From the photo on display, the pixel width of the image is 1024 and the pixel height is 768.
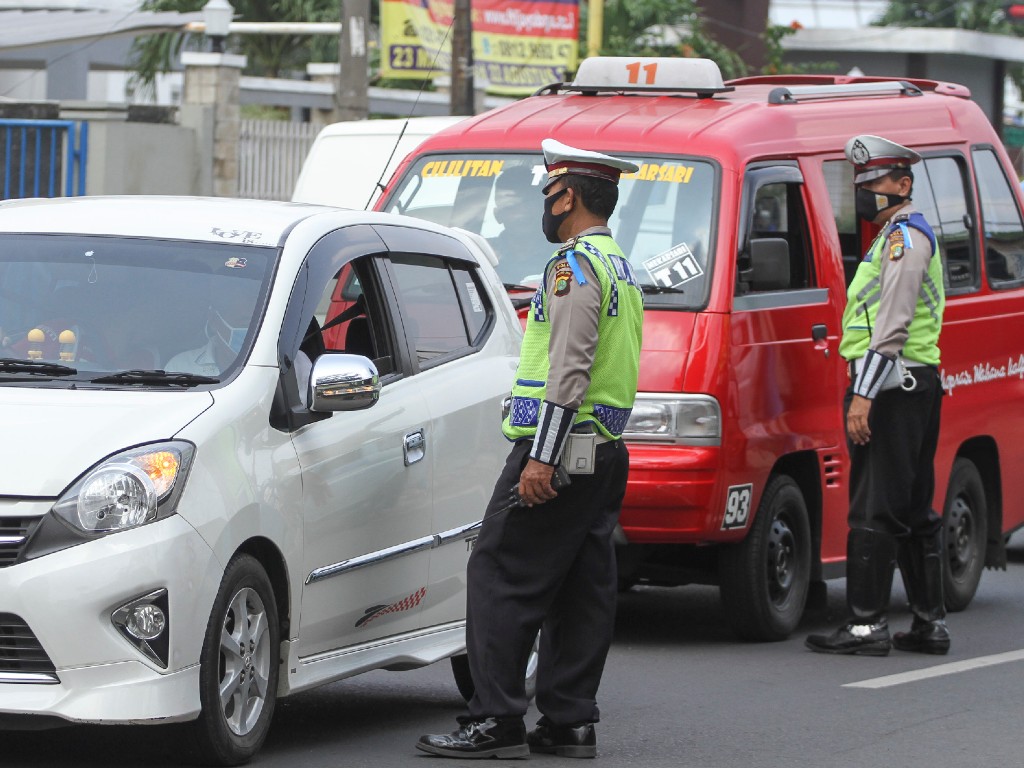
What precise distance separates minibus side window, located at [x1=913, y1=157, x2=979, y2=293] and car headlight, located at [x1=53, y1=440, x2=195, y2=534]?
558 centimetres

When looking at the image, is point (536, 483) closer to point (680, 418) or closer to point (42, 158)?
point (680, 418)

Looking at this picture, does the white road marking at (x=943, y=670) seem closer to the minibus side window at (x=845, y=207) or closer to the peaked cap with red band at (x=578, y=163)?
the minibus side window at (x=845, y=207)

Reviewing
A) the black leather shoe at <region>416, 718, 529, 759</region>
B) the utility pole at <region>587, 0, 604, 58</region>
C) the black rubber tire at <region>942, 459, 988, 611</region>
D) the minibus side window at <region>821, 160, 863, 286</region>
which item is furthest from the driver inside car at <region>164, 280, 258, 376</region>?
the utility pole at <region>587, 0, 604, 58</region>

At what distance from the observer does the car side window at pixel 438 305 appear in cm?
687

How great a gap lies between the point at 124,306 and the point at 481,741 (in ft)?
5.58

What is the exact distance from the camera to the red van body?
8578mm

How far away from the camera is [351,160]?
15055 millimetres

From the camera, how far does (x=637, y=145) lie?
364 inches

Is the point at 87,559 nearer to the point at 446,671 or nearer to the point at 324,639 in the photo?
the point at 324,639

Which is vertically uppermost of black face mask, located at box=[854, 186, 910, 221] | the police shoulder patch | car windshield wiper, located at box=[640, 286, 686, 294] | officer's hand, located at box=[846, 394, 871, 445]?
black face mask, located at box=[854, 186, 910, 221]

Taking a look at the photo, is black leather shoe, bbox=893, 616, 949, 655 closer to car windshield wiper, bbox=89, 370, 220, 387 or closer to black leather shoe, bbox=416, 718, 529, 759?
black leather shoe, bbox=416, 718, 529, 759

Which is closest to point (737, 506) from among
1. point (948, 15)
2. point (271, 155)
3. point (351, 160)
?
point (351, 160)

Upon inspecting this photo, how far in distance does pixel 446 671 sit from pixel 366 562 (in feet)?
6.39

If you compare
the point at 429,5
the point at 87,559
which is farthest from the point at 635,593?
the point at 429,5
